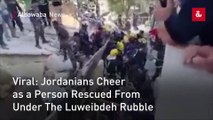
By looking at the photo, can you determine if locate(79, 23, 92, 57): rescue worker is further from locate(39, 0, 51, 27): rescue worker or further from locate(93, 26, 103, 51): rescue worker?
locate(39, 0, 51, 27): rescue worker

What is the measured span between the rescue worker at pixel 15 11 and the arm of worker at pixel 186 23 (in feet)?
2.74

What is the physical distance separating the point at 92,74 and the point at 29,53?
38cm

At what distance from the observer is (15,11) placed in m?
2.61

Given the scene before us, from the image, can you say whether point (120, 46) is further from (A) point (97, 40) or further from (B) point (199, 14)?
(B) point (199, 14)

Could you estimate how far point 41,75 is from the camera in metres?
2.63

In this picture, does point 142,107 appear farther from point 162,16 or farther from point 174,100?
point 162,16

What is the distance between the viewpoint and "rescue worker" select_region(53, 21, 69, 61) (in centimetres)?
262

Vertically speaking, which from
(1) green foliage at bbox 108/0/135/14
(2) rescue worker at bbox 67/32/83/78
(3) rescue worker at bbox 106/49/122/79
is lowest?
(3) rescue worker at bbox 106/49/122/79

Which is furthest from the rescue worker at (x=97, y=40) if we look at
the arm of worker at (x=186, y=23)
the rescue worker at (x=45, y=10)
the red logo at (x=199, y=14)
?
the red logo at (x=199, y=14)

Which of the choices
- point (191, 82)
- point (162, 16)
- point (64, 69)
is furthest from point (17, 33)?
point (191, 82)

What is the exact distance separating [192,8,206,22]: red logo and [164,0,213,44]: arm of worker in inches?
0.7

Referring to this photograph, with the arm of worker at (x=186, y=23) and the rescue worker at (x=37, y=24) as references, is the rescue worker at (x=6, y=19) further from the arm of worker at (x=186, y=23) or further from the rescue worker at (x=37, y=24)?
the arm of worker at (x=186, y=23)

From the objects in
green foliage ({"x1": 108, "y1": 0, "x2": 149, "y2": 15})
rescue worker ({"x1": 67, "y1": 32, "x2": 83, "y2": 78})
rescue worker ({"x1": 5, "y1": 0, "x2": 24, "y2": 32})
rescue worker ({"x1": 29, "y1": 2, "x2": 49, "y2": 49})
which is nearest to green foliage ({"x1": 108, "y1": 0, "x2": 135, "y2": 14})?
green foliage ({"x1": 108, "y1": 0, "x2": 149, "y2": 15})

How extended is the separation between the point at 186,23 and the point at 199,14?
9cm
